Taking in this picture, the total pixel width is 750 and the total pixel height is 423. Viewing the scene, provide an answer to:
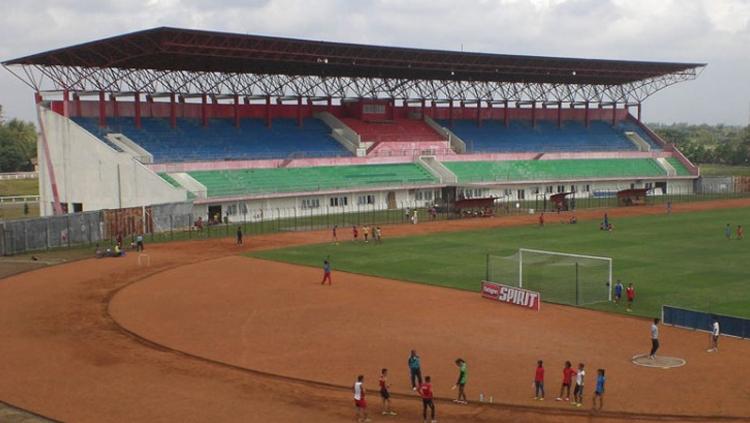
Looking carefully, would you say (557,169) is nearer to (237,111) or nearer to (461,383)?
(237,111)

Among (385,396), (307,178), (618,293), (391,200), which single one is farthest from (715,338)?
(391,200)

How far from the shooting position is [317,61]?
81688mm

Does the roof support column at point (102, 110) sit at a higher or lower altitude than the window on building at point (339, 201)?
higher

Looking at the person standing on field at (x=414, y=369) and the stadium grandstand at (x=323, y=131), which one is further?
the stadium grandstand at (x=323, y=131)

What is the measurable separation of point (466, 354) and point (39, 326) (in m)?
18.5

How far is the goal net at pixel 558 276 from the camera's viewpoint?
37.1m

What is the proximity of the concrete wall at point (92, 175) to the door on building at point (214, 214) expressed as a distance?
3975 millimetres

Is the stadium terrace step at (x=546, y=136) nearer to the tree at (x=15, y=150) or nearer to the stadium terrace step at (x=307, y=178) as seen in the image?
the stadium terrace step at (x=307, y=178)

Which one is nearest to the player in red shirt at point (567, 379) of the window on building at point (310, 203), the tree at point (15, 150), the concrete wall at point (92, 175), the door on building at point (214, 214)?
the concrete wall at point (92, 175)

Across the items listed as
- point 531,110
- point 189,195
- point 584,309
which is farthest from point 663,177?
point 584,309

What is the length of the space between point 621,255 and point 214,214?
3744 cm

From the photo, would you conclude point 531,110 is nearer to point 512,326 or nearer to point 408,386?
point 512,326

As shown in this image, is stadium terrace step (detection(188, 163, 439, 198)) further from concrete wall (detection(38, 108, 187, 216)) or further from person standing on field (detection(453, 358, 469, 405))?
person standing on field (detection(453, 358, 469, 405))

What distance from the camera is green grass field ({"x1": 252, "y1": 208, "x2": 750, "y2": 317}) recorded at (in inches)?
1445
